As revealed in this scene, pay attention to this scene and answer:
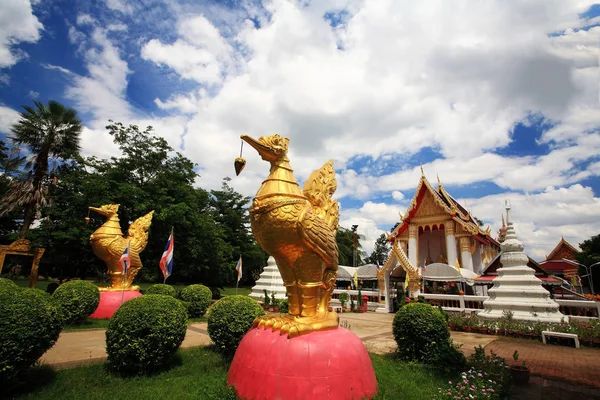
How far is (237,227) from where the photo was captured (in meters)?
35.5

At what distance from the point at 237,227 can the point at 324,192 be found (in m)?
31.1

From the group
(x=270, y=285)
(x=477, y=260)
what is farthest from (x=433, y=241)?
(x=270, y=285)

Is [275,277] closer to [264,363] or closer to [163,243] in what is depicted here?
[163,243]

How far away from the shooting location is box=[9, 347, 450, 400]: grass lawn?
4969 mm

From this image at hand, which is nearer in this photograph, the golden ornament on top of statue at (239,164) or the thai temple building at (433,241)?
the golden ornament on top of statue at (239,164)

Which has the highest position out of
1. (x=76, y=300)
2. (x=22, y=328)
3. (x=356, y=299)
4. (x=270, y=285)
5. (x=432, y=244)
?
(x=432, y=244)

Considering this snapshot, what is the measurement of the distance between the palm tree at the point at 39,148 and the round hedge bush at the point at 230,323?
1745 cm

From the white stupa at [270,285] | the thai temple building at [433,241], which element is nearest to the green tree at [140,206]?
the white stupa at [270,285]

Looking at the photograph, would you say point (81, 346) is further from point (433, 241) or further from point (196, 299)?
point (433, 241)

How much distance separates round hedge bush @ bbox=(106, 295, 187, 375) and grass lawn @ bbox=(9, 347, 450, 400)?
0.27 metres

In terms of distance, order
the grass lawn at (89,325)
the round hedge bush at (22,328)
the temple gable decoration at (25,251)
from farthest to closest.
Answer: the temple gable decoration at (25,251) < the grass lawn at (89,325) < the round hedge bush at (22,328)

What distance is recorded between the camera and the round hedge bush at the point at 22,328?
449cm

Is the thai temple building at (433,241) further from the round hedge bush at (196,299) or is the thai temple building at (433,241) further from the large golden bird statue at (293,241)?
the large golden bird statue at (293,241)

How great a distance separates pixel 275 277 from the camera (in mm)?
19203
